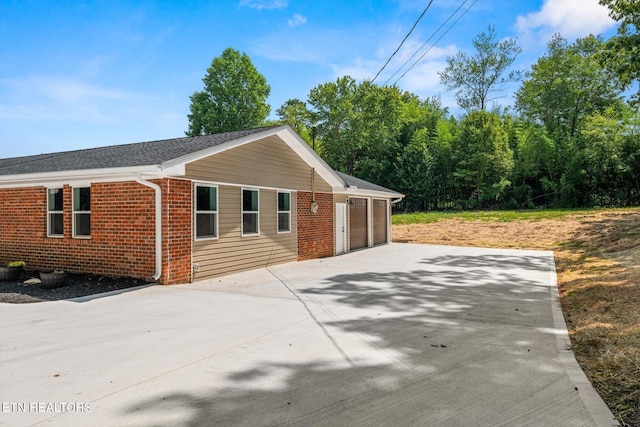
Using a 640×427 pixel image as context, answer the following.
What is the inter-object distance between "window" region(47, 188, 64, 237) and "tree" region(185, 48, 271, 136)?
1146 inches

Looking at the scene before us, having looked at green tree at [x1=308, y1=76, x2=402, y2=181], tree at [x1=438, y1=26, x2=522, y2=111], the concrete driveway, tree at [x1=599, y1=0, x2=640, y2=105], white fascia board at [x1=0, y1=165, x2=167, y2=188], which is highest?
tree at [x1=438, y1=26, x2=522, y2=111]

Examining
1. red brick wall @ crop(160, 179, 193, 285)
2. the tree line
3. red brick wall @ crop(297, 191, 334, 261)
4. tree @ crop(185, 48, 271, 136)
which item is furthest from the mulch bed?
tree @ crop(185, 48, 271, 136)

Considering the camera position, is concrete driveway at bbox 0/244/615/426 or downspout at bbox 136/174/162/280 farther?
downspout at bbox 136/174/162/280

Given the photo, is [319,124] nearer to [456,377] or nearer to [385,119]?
[385,119]

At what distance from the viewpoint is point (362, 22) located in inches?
461

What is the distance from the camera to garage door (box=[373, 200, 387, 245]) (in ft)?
58.3

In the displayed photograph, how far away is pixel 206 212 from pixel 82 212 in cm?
274

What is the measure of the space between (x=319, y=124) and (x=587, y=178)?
24969 millimetres

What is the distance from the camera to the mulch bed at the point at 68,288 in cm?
686

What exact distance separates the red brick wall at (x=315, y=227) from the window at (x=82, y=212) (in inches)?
232

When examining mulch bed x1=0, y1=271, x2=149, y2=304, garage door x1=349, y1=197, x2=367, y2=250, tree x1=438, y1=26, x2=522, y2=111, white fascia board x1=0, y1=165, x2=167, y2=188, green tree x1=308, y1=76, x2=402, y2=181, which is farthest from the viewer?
tree x1=438, y1=26, x2=522, y2=111

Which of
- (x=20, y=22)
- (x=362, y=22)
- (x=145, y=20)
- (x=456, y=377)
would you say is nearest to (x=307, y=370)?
(x=456, y=377)

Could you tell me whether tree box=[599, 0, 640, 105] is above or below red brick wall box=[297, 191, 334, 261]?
above

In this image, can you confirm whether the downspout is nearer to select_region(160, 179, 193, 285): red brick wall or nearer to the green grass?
select_region(160, 179, 193, 285): red brick wall
